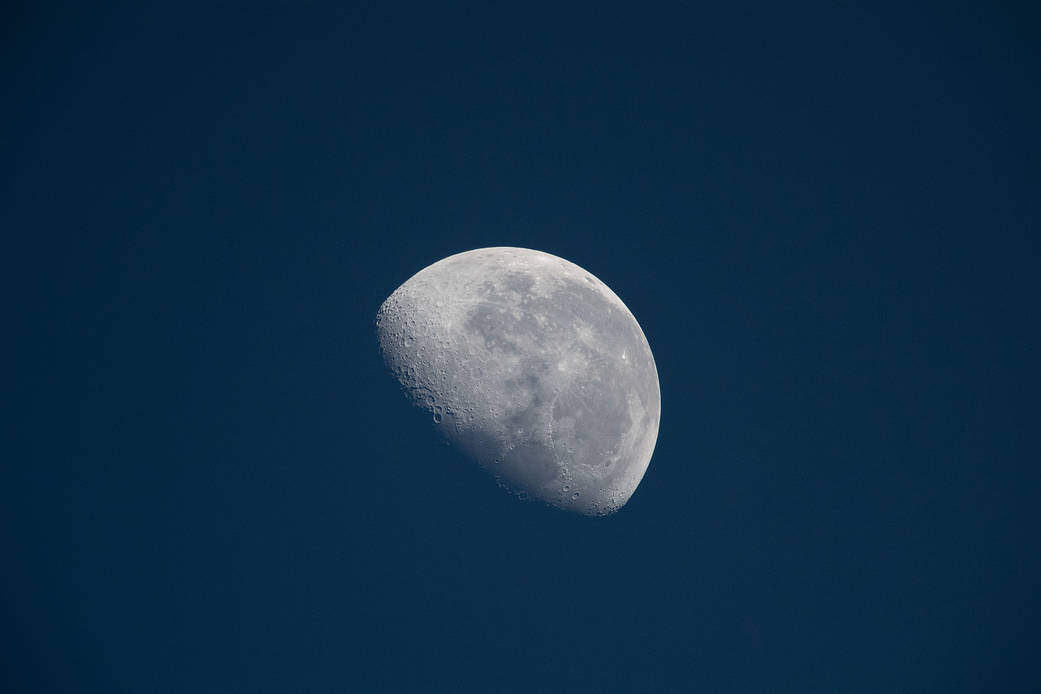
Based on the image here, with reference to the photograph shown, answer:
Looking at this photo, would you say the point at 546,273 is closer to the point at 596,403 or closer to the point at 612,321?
the point at 612,321

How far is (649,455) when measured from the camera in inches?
364

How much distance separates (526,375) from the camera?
7.70 m

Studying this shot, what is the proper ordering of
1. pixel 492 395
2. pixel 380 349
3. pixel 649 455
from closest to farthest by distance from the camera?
pixel 492 395
pixel 380 349
pixel 649 455

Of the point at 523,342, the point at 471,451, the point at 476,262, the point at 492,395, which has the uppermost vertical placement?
the point at 476,262

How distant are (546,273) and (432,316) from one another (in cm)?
150

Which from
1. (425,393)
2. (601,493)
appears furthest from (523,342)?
(601,493)

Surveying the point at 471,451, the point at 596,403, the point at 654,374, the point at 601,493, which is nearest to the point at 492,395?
the point at 471,451

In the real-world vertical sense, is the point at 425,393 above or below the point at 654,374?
below

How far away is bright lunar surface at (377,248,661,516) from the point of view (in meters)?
7.69

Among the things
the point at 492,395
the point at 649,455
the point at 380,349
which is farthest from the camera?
the point at 649,455

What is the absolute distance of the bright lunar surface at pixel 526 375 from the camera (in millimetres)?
7691

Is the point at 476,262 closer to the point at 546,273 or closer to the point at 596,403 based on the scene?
the point at 546,273

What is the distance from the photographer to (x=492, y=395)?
7.66 meters

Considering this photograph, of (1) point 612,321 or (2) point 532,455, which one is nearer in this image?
(2) point 532,455
